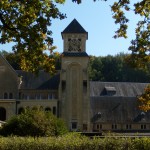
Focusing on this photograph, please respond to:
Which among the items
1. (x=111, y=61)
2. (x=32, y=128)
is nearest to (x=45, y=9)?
(x=32, y=128)

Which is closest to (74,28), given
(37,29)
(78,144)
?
(78,144)

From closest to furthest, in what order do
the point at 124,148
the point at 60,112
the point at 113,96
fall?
1. the point at 124,148
2. the point at 60,112
3. the point at 113,96

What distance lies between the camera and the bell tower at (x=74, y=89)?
2670 inches

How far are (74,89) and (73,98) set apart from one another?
64.7 inches

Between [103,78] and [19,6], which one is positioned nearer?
[19,6]

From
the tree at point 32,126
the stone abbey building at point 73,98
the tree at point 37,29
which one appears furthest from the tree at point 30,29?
the stone abbey building at point 73,98

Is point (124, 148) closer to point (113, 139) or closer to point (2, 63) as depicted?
point (113, 139)

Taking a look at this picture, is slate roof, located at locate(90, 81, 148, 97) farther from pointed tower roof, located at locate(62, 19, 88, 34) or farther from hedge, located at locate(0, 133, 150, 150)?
hedge, located at locate(0, 133, 150, 150)

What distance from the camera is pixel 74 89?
69.0m

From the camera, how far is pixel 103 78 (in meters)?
107

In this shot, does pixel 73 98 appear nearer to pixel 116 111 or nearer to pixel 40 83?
pixel 40 83

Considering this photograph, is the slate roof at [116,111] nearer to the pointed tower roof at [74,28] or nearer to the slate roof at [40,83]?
the slate roof at [40,83]

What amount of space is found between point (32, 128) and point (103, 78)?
72.1m

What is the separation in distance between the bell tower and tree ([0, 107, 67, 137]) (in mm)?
29772
